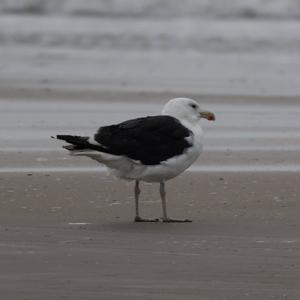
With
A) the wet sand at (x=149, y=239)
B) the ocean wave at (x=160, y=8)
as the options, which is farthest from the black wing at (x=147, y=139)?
the ocean wave at (x=160, y=8)

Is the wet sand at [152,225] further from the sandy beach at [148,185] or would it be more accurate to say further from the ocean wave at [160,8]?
the ocean wave at [160,8]

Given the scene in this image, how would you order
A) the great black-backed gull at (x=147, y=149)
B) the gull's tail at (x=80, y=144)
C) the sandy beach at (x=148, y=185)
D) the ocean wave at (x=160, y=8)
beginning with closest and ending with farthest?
the sandy beach at (x=148, y=185) → the gull's tail at (x=80, y=144) → the great black-backed gull at (x=147, y=149) → the ocean wave at (x=160, y=8)

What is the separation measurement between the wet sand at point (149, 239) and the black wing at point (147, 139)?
19.7 inches

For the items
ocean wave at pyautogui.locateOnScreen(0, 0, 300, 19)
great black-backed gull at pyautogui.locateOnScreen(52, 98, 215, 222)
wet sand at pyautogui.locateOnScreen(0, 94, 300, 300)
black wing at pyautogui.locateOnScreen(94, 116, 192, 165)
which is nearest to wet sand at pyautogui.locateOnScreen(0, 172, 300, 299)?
wet sand at pyautogui.locateOnScreen(0, 94, 300, 300)

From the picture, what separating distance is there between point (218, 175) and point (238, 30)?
17545mm

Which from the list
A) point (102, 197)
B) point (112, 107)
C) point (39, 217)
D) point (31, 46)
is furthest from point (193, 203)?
point (31, 46)

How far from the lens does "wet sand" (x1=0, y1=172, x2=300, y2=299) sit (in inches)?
275

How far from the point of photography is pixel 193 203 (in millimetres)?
10211

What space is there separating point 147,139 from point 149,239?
1.19m

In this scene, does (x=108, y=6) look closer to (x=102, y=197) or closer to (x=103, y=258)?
(x=102, y=197)

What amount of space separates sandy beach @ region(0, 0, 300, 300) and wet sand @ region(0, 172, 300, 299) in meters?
0.01

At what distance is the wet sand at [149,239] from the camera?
275 inches

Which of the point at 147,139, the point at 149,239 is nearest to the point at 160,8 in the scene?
the point at 147,139

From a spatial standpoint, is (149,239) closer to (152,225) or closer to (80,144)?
Result: (152,225)
